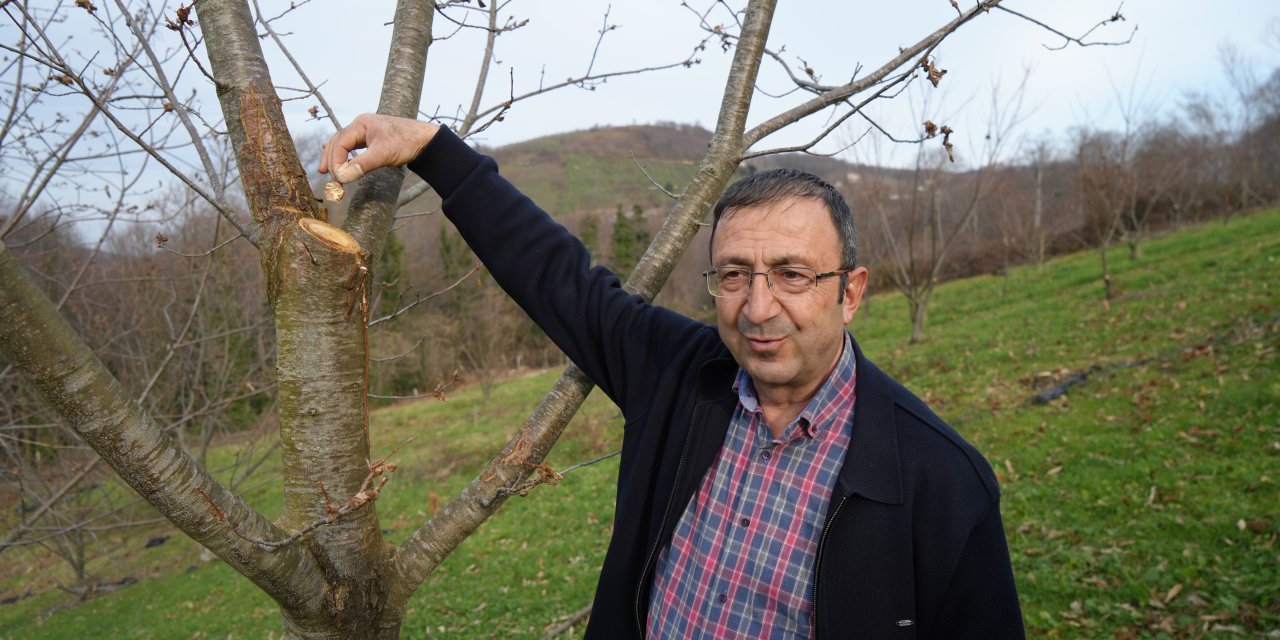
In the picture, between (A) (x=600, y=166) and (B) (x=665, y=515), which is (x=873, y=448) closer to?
(B) (x=665, y=515)

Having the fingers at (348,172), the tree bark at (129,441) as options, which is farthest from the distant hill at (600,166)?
the tree bark at (129,441)

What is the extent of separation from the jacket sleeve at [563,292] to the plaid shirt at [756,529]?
29cm

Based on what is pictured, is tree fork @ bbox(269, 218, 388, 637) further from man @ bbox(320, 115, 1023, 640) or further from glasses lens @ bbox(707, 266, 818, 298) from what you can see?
glasses lens @ bbox(707, 266, 818, 298)

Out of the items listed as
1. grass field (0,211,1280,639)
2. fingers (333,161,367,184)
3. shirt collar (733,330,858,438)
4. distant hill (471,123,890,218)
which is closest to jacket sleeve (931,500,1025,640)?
shirt collar (733,330,858,438)

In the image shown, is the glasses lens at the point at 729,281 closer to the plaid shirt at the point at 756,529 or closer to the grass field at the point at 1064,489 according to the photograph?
the plaid shirt at the point at 756,529

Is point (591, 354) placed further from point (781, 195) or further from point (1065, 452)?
point (1065, 452)

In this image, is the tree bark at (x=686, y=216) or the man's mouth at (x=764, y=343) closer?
the man's mouth at (x=764, y=343)

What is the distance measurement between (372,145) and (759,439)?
3.93ft

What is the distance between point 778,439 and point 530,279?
0.81m

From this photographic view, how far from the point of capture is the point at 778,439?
1743mm

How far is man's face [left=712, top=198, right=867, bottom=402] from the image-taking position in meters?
1.70

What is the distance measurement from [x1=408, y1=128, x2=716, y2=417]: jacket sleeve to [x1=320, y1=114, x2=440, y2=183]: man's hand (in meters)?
0.19

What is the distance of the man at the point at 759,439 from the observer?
1508 mm

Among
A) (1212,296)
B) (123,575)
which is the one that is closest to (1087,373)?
(1212,296)
